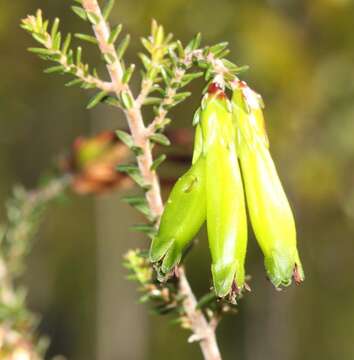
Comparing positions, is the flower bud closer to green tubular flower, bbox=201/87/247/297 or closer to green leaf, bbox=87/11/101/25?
green tubular flower, bbox=201/87/247/297

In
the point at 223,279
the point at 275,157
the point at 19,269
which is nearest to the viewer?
the point at 223,279

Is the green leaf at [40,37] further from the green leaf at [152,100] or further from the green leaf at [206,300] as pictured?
the green leaf at [206,300]

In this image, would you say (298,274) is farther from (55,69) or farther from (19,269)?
(19,269)

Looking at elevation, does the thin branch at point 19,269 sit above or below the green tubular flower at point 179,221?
below

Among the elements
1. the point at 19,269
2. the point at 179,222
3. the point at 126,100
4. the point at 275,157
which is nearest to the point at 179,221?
the point at 179,222

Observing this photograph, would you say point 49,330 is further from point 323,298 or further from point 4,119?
point 323,298

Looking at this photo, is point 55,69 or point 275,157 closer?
point 55,69

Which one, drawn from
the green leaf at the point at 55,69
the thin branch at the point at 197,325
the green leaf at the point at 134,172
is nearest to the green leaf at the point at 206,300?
the thin branch at the point at 197,325

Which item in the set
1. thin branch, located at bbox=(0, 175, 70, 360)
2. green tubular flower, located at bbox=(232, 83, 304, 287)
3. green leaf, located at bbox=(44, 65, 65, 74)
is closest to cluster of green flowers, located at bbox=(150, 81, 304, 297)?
green tubular flower, located at bbox=(232, 83, 304, 287)
